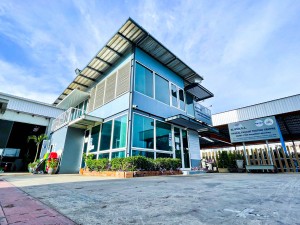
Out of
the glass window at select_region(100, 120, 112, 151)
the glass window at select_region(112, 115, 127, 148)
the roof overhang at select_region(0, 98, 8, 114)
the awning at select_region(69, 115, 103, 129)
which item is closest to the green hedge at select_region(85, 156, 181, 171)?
the glass window at select_region(112, 115, 127, 148)

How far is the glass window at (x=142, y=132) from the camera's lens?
7244 millimetres

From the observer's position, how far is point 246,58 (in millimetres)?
8859

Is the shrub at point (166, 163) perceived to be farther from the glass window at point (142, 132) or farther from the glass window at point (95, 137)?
the glass window at point (95, 137)

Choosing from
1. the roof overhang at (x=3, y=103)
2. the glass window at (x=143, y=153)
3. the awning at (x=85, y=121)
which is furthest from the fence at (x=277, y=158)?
the roof overhang at (x=3, y=103)

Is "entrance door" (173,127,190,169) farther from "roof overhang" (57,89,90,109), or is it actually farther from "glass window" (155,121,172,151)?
"roof overhang" (57,89,90,109)

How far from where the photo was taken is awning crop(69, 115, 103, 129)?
867 cm

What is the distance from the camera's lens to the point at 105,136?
27.9 feet

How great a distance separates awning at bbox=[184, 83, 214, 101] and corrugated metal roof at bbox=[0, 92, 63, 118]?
14.0 metres

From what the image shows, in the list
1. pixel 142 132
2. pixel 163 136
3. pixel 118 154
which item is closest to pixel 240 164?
pixel 163 136

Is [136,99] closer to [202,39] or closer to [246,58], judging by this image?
[202,39]

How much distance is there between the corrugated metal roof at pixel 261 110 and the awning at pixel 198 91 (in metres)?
2.28

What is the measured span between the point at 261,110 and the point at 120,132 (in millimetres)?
9978

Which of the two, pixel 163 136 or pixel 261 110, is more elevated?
pixel 261 110

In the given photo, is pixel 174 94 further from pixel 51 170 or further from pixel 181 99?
pixel 51 170
